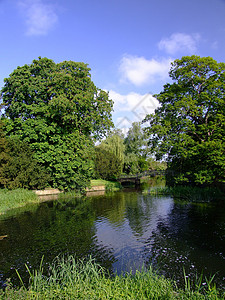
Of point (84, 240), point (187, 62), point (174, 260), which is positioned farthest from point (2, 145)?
point (187, 62)

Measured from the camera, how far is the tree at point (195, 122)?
67.3 feet

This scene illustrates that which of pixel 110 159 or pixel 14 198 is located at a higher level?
pixel 110 159

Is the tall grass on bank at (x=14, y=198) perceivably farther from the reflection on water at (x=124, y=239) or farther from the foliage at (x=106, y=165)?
the foliage at (x=106, y=165)

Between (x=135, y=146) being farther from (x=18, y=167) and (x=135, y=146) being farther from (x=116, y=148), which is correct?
(x=18, y=167)

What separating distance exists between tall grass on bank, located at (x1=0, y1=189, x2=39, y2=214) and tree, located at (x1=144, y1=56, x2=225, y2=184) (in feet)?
43.6

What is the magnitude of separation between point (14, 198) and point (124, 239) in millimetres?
13212

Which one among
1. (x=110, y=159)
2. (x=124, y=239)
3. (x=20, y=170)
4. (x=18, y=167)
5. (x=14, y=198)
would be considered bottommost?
(x=124, y=239)

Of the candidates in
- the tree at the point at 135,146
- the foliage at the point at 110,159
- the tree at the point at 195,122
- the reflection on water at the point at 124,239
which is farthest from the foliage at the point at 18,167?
the tree at the point at 135,146

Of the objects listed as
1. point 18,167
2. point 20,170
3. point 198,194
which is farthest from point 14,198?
point 198,194

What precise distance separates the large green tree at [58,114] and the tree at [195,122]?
7.89 m

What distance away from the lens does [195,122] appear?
2366cm

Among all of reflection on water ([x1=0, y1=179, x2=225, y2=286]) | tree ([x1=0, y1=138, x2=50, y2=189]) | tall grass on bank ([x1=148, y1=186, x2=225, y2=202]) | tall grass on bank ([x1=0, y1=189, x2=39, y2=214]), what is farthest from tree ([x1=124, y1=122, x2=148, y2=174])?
reflection on water ([x1=0, y1=179, x2=225, y2=286])

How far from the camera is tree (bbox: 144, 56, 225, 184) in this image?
67.3 ft

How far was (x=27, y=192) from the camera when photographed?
22.3m
